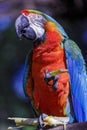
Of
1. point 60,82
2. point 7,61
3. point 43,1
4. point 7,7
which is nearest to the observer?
point 60,82

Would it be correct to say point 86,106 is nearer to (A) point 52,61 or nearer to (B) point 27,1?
(A) point 52,61

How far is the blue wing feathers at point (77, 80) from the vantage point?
112 cm

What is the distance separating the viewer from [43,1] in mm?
1761

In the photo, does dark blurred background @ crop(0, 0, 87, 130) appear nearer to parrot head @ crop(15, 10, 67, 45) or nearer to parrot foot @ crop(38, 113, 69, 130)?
parrot head @ crop(15, 10, 67, 45)

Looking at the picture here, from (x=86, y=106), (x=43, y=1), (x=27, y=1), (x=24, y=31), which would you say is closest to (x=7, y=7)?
(x=27, y=1)

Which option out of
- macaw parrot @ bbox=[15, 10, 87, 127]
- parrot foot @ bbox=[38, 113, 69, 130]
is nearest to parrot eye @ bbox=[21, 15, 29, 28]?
macaw parrot @ bbox=[15, 10, 87, 127]

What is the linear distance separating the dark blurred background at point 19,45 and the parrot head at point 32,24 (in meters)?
0.51

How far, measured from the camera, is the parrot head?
1109 millimetres

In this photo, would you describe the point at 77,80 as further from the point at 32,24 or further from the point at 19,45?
the point at 19,45

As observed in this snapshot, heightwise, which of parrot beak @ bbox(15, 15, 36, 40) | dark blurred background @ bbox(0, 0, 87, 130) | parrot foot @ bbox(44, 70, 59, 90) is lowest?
dark blurred background @ bbox(0, 0, 87, 130)

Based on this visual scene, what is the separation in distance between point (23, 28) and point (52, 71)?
0.42 feet

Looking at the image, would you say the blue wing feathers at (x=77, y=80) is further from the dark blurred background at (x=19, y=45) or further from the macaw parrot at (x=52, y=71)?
the dark blurred background at (x=19, y=45)

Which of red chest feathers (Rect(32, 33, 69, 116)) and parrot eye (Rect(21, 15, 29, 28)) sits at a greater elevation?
parrot eye (Rect(21, 15, 29, 28))

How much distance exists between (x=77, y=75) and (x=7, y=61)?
1.13 m
